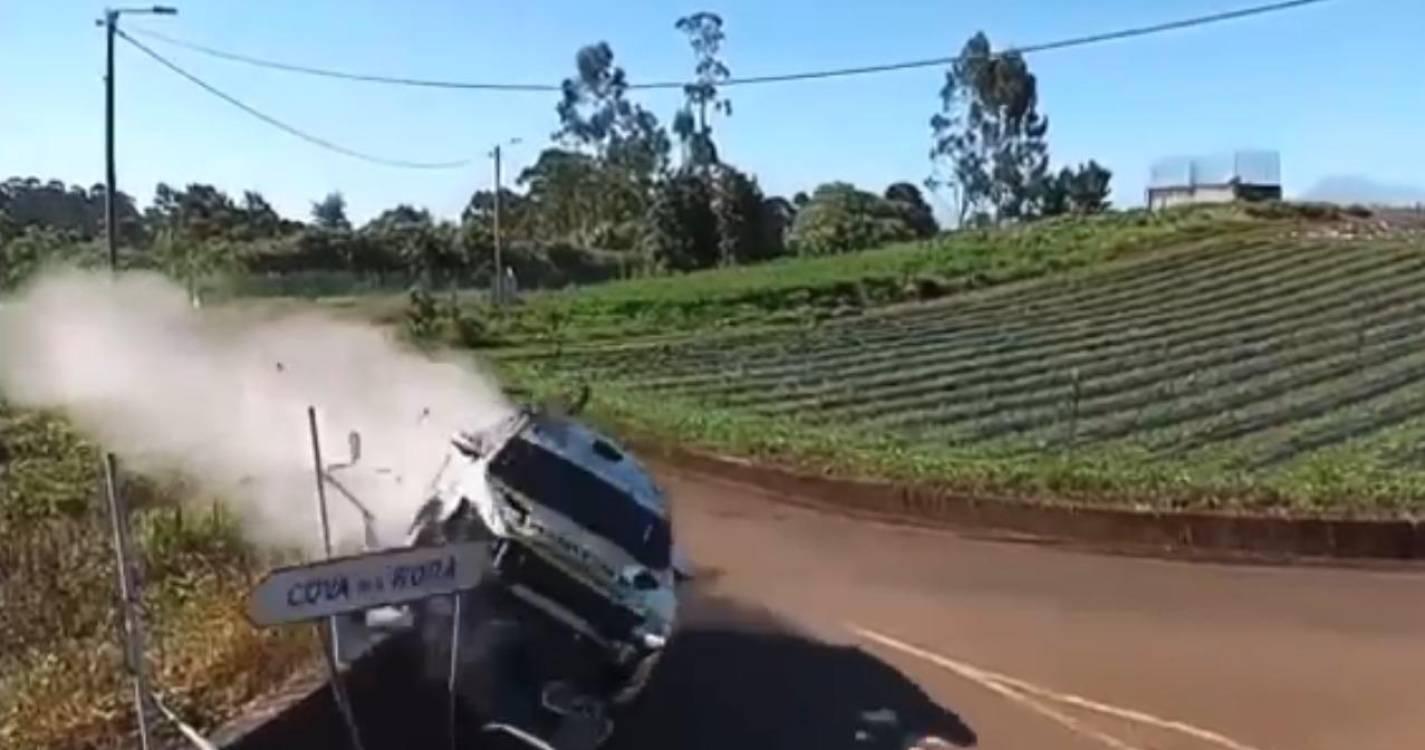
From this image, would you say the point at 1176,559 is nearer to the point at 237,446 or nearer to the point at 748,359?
the point at 237,446

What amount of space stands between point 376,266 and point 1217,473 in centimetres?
4300

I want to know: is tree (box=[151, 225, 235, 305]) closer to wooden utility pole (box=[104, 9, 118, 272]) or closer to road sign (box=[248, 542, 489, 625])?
wooden utility pole (box=[104, 9, 118, 272])

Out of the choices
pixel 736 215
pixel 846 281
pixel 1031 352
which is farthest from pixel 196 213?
pixel 1031 352

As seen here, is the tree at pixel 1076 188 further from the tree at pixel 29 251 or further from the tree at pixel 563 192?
the tree at pixel 29 251

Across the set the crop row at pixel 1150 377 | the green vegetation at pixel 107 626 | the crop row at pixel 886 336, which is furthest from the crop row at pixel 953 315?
the green vegetation at pixel 107 626

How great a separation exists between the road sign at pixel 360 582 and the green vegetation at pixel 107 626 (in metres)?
2.04

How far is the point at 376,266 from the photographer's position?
184ft

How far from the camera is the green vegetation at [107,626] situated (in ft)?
22.4

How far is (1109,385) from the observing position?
24.1 metres

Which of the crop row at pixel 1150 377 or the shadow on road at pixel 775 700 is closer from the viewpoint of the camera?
the shadow on road at pixel 775 700

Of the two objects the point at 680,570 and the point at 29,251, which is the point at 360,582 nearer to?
the point at 680,570

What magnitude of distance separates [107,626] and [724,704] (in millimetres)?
3461

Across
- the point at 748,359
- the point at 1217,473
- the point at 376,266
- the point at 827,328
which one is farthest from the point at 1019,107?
the point at 1217,473

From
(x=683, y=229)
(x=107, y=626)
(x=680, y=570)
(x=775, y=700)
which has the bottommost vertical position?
(x=775, y=700)
